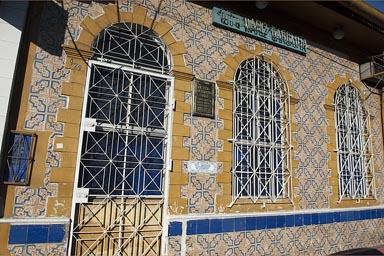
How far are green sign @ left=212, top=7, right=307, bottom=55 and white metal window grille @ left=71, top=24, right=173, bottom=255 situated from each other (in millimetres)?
1498

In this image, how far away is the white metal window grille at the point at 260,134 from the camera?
16.7 feet

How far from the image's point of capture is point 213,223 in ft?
14.9

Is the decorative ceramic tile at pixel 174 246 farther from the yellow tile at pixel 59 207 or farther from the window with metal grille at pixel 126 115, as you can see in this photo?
the yellow tile at pixel 59 207

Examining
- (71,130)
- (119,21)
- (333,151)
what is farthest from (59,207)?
(333,151)

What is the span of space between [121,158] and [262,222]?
2.61m

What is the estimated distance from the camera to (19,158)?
3.53m

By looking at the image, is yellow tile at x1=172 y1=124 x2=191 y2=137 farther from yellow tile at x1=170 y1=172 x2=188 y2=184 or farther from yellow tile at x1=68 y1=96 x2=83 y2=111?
yellow tile at x1=68 y1=96 x2=83 y2=111

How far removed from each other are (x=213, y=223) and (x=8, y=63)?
11.6 ft

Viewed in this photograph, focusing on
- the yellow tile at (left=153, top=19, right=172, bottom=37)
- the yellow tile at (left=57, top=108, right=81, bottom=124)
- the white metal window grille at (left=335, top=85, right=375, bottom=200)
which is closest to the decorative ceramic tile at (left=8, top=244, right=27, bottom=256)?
the yellow tile at (left=57, top=108, right=81, bottom=124)

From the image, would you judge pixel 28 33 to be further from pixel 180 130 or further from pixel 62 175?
pixel 180 130

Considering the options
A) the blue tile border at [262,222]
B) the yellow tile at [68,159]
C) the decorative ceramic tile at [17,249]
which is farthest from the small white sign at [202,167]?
the decorative ceramic tile at [17,249]

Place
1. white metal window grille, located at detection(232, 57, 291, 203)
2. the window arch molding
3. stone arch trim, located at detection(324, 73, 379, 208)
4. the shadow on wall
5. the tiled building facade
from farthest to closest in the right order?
stone arch trim, located at detection(324, 73, 379, 208)
white metal window grille, located at detection(232, 57, 291, 203)
the window arch molding
the tiled building facade
the shadow on wall

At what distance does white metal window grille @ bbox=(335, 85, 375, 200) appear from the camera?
645 cm

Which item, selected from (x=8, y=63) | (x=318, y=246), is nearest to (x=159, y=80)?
(x=8, y=63)
